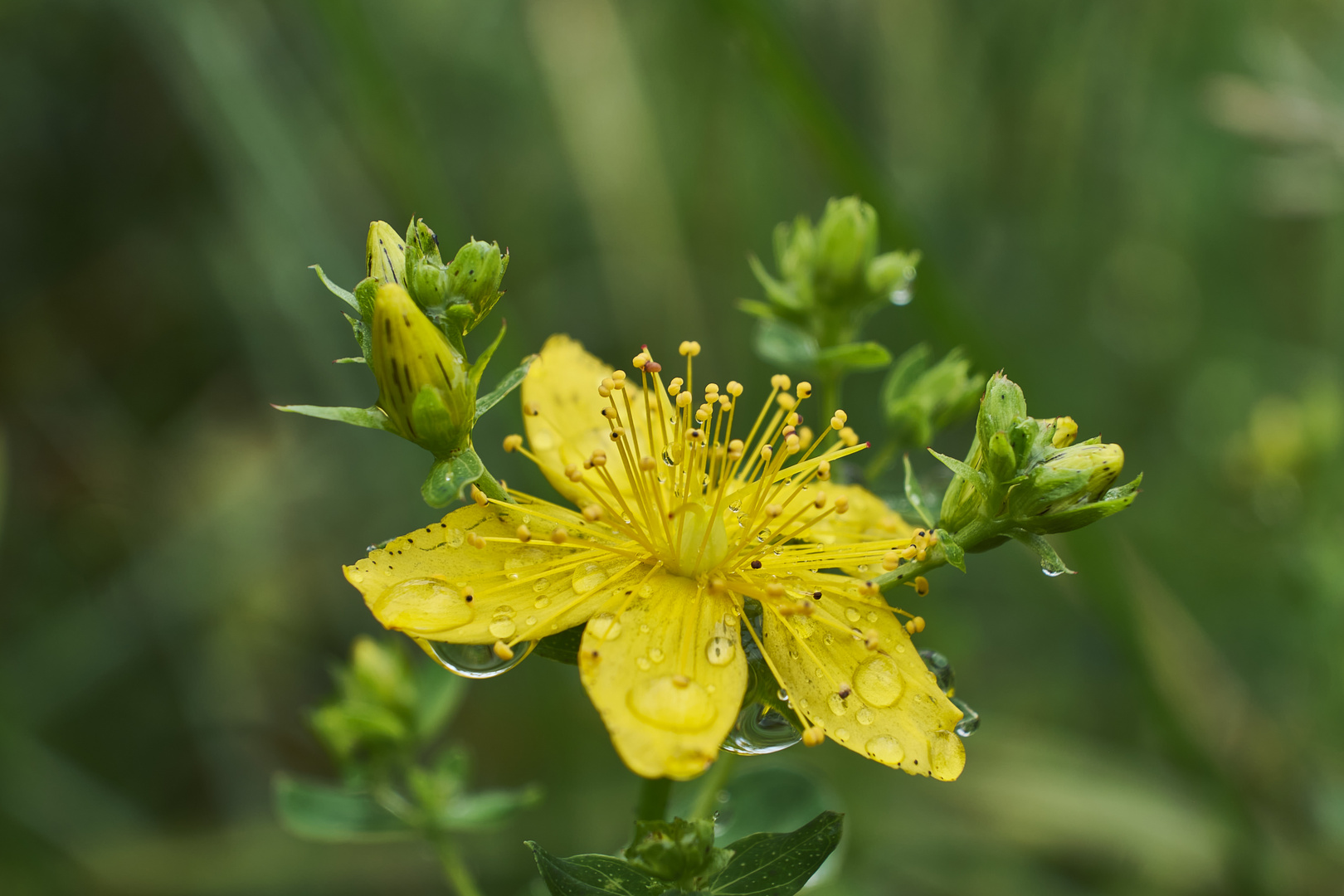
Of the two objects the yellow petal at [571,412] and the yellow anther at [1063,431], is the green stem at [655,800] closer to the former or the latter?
the yellow petal at [571,412]

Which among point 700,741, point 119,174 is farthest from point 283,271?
point 700,741

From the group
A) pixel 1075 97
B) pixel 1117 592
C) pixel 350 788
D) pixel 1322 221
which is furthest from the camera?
pixel 1322 221

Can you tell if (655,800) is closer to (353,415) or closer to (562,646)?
(562,646)

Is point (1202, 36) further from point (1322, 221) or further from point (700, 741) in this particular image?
point (700, 741)

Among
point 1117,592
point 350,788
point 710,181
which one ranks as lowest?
point 1117,592

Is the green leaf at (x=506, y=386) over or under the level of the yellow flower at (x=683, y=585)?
over

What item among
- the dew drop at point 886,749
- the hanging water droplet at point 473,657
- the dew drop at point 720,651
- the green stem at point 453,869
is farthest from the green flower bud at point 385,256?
the green stem at point 453,869

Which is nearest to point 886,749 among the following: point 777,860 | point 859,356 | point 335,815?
point 777,860
